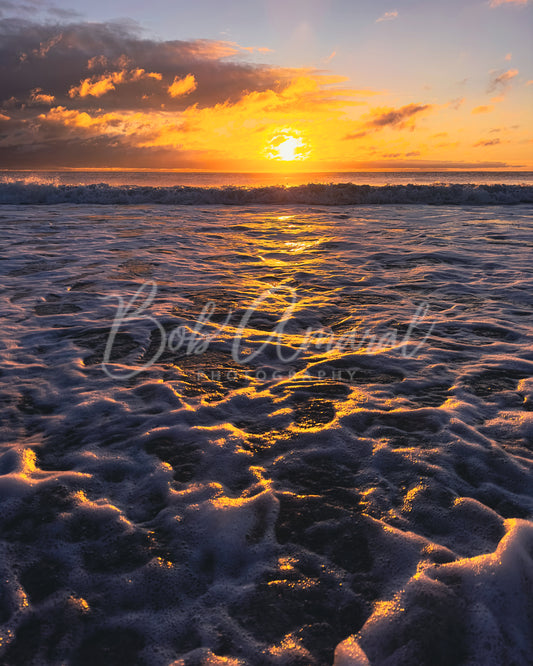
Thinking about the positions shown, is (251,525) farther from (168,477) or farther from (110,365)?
(110,365)

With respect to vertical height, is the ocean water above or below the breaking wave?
below

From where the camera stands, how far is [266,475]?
8.46ft

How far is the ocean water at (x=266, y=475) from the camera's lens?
173cm

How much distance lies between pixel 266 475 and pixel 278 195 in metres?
20.4

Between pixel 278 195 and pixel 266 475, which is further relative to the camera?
pixel 278 195

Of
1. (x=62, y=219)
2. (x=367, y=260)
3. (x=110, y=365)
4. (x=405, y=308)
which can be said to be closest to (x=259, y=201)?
(x=62, y=219)

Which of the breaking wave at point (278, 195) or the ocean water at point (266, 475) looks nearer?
the ocean water at point (266, 475)

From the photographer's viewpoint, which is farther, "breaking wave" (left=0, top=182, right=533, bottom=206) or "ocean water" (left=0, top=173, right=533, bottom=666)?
"breaking wave" (left=0, top=182, right=533, bottom=206)

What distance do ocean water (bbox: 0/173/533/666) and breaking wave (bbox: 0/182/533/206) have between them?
16.2 m

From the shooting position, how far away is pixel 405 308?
18.4ft

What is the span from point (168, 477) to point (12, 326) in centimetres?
340

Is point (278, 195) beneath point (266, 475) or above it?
above

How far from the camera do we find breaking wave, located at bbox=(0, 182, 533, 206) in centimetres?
2064

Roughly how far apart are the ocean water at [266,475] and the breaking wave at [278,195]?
16.2 meters
